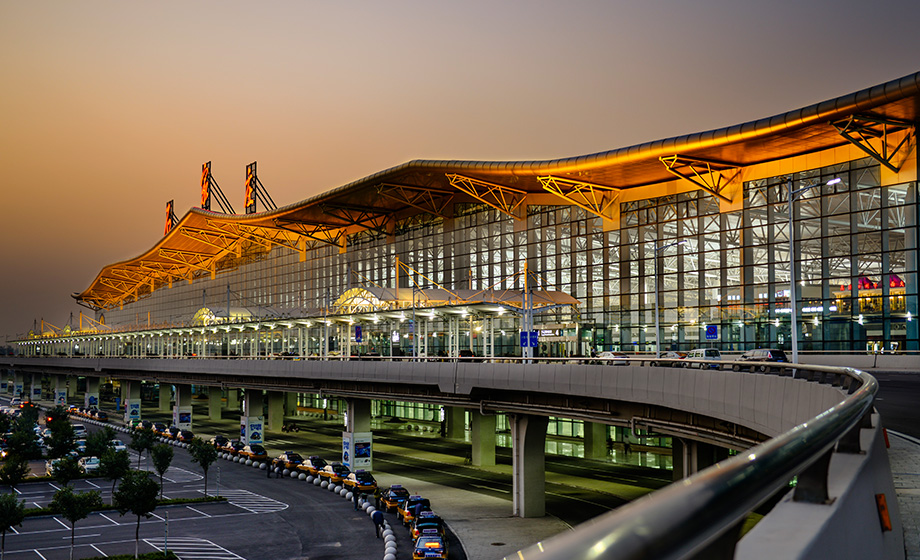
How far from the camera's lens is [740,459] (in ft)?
7.28

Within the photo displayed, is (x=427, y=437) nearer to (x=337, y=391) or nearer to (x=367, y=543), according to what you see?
(x=337, y=391)

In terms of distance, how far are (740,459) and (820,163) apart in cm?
6512

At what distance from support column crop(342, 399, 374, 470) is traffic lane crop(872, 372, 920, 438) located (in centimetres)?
3403

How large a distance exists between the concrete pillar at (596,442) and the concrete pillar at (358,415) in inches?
756

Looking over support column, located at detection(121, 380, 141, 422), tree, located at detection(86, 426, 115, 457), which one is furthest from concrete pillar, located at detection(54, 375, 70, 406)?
tree, located at detection(86, 426, 115, 457)

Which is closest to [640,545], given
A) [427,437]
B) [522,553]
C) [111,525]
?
[522,553]

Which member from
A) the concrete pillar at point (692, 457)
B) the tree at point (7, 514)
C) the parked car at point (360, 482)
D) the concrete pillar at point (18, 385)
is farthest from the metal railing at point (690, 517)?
the concrete pillar at point (18, 385)

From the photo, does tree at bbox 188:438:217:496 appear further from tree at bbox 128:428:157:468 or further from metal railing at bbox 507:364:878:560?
metal railing at bbox 507:364:878:560

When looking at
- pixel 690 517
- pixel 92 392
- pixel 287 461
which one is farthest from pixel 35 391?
pixel 690 517

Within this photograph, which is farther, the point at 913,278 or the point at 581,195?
the point at 581,195

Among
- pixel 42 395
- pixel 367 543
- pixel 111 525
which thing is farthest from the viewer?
pixel 42 395

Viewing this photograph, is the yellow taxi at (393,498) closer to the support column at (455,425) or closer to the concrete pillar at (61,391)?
the support column at (455,425)

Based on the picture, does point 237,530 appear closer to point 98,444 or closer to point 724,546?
point 98,444

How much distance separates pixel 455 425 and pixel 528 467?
36.2 metres
